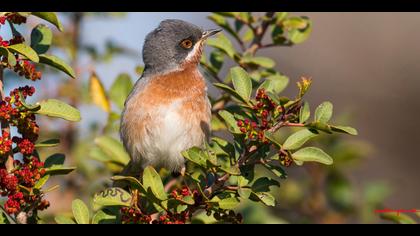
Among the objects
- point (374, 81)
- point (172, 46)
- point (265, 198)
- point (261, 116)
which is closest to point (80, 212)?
point (265, 198)

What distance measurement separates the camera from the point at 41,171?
4.07m

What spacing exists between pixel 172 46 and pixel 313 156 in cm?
240

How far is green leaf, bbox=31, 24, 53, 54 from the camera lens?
A: 4.28 meters

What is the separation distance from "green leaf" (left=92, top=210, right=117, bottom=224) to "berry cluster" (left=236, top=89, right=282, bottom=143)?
1.03m

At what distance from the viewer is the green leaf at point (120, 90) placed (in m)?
5.88

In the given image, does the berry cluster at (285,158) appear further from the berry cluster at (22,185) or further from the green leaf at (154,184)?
the berry cluster at (22,185)

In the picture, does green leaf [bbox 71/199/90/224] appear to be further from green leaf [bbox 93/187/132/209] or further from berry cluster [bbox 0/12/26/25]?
berry cluster [bbox 0/12/26/25]

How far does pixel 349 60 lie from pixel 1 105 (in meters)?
13.7

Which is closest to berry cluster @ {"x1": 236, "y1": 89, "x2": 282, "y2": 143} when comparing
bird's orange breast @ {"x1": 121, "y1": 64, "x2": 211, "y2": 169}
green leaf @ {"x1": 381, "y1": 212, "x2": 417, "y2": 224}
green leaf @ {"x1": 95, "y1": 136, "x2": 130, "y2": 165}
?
green leaf @ {"x1": 381, "y1": 212, "x2": 417, "y2": 224}

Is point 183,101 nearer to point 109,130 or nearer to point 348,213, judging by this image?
point 109,130

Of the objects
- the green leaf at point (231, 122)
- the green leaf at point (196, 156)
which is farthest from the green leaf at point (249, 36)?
the green leaf at point (196, 156)

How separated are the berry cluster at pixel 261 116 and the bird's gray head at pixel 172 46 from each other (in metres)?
2.03

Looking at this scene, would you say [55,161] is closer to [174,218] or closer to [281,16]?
[174,218]

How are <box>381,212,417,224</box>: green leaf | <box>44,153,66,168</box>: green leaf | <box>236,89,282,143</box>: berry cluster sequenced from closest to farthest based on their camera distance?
<box>236,89,282,143</box>: berry cluster < <box>44,153,66,168</box>: green leaf < <box>381,212,417,224</box>: green leaf
